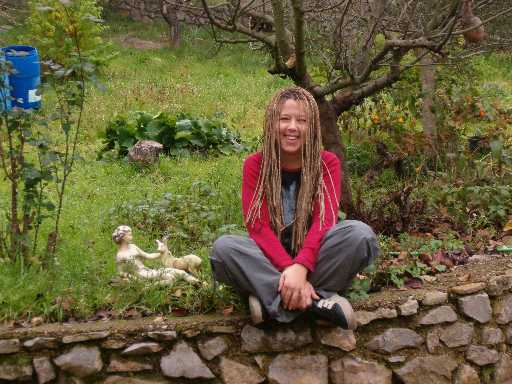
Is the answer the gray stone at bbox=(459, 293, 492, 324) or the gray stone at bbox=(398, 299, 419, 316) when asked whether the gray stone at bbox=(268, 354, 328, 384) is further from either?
the gray stone at bbox=(459, 293, 492, 324)

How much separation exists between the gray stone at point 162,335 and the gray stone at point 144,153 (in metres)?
3.61

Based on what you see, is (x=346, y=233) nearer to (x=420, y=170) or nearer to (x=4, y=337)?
(x=4, y=337)

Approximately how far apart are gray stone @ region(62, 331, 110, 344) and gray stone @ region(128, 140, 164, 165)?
360 centimetres

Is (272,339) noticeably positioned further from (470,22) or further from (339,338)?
(470,22)

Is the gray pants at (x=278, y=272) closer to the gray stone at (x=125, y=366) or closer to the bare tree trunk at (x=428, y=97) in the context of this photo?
the gray stone at (x=125, y=366)

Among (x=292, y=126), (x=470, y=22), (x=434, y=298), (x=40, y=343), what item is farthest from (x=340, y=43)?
(x=40, y=343)

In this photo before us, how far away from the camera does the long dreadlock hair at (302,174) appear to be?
142 inches

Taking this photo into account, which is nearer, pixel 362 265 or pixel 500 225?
pixel 362 265

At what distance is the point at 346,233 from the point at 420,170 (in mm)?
2606

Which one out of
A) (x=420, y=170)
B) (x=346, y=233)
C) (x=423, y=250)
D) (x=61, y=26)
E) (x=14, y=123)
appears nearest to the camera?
(x=346, y=233)

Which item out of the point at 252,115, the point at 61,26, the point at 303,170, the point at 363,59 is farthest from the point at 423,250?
the point at 61,26

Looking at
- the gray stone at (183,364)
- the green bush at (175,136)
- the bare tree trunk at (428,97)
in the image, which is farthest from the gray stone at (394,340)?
the green bush at (175,136)

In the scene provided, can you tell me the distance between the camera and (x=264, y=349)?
3537mm

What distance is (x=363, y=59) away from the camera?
5.15m
